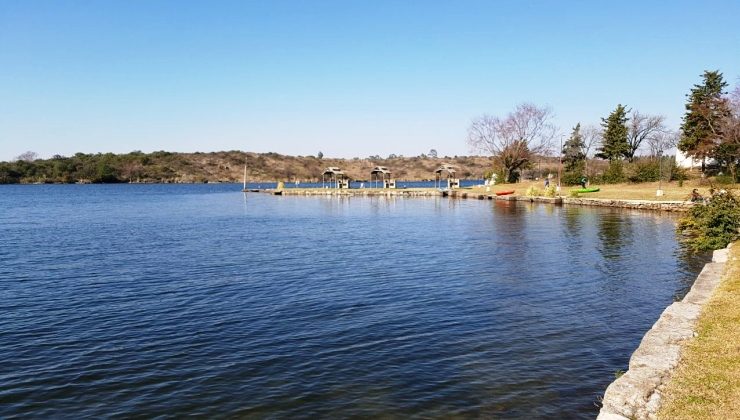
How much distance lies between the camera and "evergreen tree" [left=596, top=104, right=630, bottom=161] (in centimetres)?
7775

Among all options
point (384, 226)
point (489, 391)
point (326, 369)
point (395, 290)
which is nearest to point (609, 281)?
point (395, 290)

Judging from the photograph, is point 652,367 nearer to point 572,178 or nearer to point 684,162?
point 572,178

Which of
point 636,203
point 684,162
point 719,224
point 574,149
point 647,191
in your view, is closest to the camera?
point 719,224

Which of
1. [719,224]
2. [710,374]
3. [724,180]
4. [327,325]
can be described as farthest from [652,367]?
[724,180]

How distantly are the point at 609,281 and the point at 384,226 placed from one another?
2275 cm

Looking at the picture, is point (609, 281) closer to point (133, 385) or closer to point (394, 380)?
point (394, 380)

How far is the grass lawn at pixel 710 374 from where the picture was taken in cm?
718

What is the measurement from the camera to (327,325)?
46.1 feet

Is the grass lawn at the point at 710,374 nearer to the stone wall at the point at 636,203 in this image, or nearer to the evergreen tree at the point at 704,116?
the stone wall at the point at 636,203

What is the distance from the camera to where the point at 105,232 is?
37000 millimetres

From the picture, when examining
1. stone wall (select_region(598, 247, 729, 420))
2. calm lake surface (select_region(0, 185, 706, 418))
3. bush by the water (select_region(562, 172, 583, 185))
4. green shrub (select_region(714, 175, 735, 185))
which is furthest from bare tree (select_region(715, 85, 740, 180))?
stone wall (select_region(598, 247, 729, 420))

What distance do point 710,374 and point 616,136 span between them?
257 ft

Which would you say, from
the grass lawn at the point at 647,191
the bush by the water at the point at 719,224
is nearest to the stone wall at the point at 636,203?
the grass lawn at the point at 647,191

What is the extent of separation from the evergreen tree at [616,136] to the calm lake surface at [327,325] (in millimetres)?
52342
